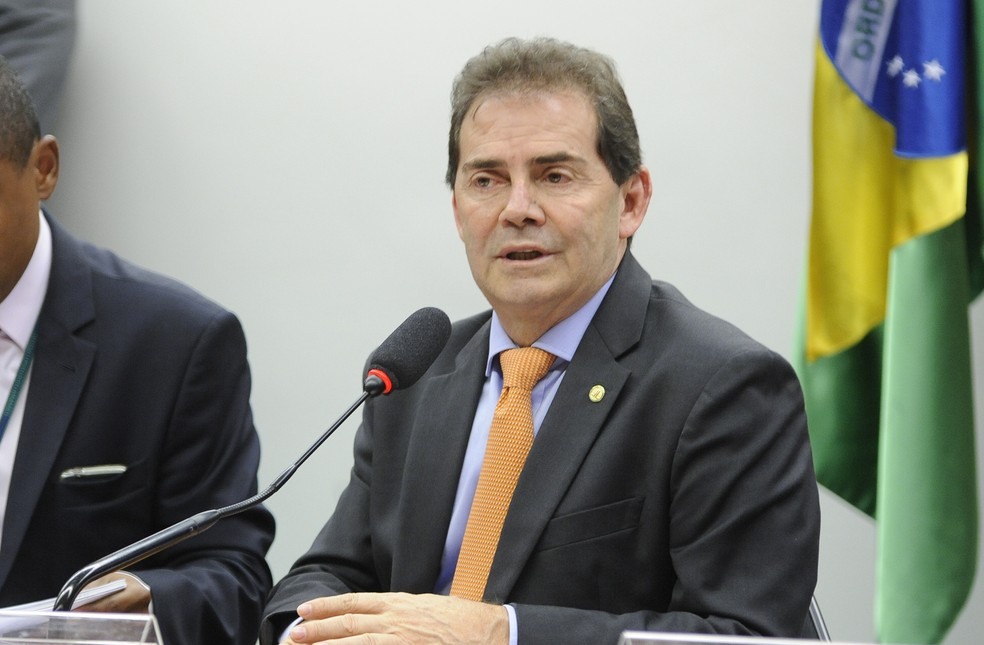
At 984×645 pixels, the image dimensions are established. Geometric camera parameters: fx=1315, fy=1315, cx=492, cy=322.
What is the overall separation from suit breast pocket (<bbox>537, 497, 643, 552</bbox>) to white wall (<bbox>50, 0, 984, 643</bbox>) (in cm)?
140

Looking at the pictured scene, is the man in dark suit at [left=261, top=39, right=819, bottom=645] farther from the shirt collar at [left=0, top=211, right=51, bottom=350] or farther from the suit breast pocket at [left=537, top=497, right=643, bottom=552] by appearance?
the shirt collar at [left=0, top=211, right=51, bottom=350]

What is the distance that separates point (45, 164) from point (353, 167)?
1285mm

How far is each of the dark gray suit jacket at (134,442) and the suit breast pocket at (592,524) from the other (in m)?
0.61

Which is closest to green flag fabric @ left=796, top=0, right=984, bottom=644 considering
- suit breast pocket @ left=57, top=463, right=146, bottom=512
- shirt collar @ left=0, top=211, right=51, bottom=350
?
suit breast pocket @ left=57, top=463, right=146, bottom=512

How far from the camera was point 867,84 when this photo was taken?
8.61 feet

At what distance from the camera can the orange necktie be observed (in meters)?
1.93

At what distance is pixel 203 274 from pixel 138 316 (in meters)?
1.25

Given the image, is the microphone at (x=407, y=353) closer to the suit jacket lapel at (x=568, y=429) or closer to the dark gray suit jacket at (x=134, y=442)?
the suit jacket lapel at (x=568, y=429)

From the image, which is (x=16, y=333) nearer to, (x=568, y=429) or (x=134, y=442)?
(x=134, y=442)

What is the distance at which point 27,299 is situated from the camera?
7.41ft

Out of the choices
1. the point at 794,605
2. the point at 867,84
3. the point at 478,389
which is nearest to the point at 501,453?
the point at 478,389

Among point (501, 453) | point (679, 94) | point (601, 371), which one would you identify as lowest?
point (501, 453)

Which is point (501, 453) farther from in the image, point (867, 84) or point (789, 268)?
point (789, 268)

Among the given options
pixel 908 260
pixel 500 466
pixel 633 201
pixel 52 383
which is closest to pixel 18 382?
pixel 52 383
